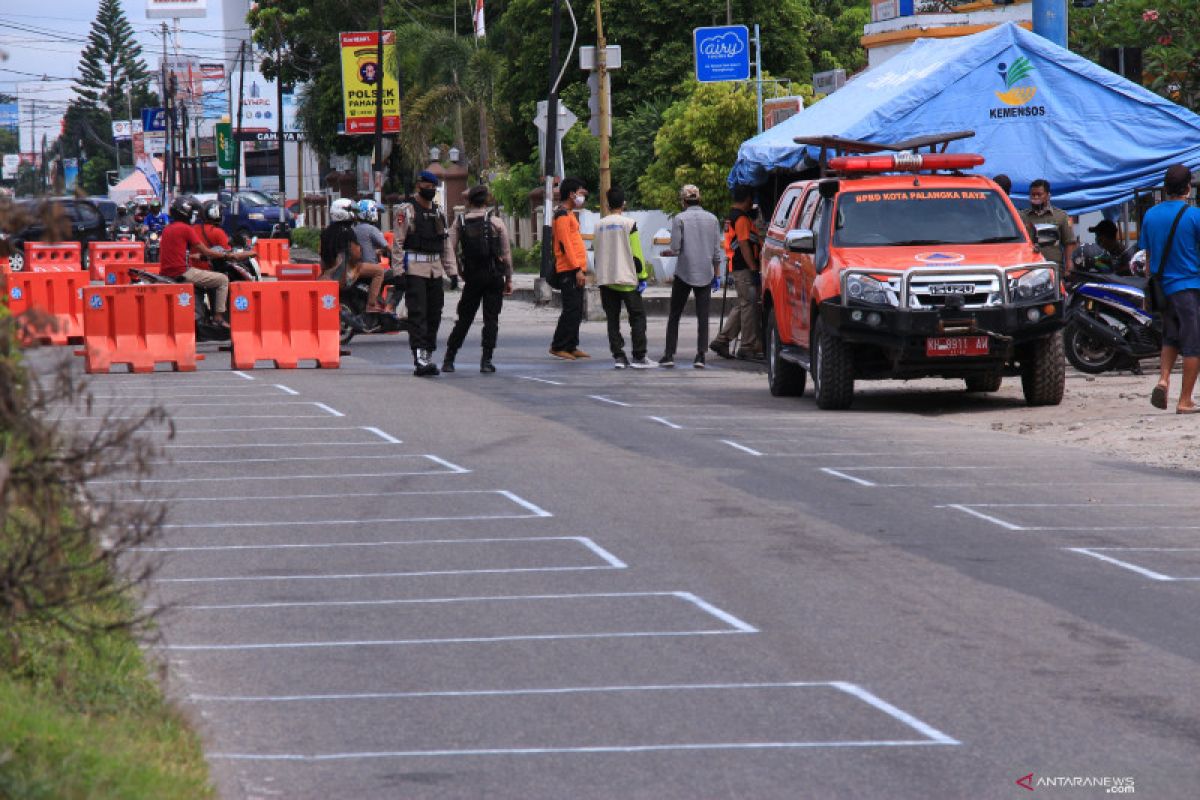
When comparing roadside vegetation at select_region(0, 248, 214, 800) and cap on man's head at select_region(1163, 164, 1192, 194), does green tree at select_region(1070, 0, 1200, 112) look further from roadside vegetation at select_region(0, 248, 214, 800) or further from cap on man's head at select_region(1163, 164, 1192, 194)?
roadside vegetation at select_region(0, 248, 214, 800)

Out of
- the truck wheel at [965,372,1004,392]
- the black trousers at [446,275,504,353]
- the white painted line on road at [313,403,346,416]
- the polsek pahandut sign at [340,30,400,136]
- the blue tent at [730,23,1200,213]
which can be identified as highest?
the polsek pahandut sign at [340,30,400,136]

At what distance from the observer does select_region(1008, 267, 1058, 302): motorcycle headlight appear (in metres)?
17.0

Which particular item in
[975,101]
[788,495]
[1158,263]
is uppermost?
[975,101]

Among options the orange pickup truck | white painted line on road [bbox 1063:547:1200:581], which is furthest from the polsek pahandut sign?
white painted line on road [bbox 1063:547:1200:581]

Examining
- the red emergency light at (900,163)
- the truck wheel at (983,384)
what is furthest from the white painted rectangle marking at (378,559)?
the truck wheel at (983,384)

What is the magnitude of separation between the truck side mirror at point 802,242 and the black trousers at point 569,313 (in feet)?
14.4

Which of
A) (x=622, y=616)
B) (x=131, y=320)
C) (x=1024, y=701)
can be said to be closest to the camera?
(x=1024, y=701)

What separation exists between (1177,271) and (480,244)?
7301mm

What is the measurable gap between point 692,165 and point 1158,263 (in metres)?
28.7

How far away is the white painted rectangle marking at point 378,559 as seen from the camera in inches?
377

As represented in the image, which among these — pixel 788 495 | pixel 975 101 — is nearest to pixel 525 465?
pixel 788 495

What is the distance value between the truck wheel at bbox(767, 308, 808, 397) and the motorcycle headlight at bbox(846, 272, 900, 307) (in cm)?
191

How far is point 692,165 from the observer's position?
145ft

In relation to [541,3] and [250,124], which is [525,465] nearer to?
[541,3]
